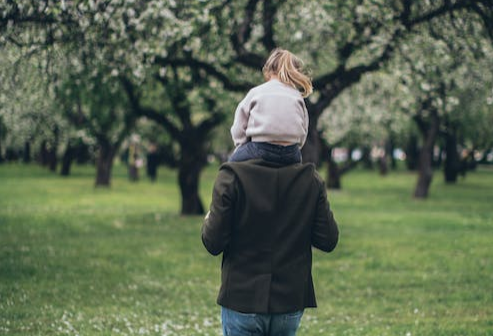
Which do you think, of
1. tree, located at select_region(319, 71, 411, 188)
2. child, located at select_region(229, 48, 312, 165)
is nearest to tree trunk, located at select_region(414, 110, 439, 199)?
tree, located at select_region(319, 71, 411, 188)

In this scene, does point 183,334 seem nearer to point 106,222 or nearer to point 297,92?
point 297,92

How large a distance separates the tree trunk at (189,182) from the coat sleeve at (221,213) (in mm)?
17611

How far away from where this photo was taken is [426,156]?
31234 mm

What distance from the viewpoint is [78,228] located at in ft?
63.0

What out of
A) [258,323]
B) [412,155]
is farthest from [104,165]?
[412,155]

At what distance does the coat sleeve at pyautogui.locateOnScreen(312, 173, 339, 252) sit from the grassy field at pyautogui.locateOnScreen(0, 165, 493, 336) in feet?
14.6

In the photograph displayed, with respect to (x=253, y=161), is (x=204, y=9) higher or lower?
higher

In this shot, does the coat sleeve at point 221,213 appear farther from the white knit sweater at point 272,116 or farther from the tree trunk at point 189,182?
the tree trunk at point 189,182

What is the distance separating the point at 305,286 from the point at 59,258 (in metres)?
10.3

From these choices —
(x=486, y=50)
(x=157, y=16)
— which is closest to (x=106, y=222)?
(x=157, y=16)

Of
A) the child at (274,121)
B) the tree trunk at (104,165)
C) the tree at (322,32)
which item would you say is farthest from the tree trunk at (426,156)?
the child at (274,121)

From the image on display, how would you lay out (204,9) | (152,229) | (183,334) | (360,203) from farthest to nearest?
1. (360,203)
2. (152,229)
3. (204,9)
4. (183,334)

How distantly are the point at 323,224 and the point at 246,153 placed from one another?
632mm

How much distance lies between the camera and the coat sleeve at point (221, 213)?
3.90m
